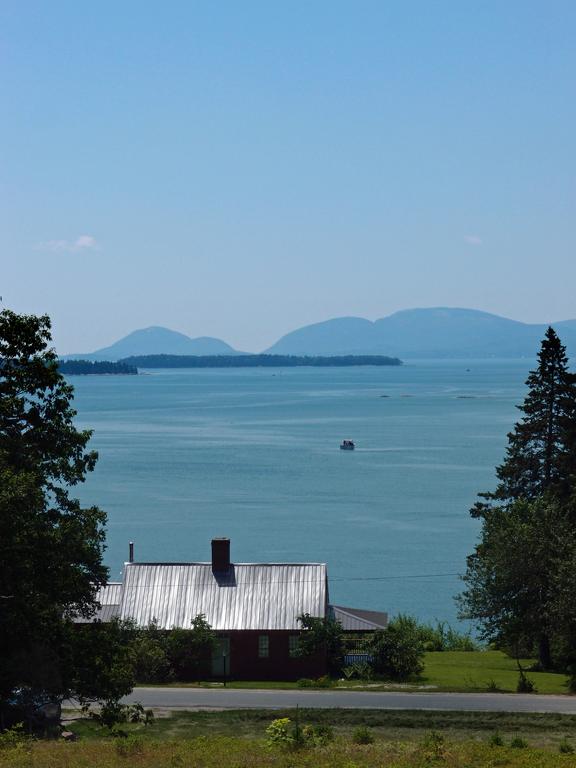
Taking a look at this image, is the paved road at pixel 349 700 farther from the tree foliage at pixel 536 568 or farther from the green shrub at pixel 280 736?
the green shrub at pixel 280 736

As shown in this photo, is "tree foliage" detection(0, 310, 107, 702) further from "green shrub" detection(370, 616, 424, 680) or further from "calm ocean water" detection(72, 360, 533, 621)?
"calm ocean water" detection(72, 360, 533, 621)

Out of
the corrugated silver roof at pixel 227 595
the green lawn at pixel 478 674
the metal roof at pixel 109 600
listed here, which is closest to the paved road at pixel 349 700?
the green lawn at pixel 478 674

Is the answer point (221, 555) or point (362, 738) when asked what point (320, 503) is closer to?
point (221, 555)

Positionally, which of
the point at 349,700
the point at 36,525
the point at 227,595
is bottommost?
the point at 349,700

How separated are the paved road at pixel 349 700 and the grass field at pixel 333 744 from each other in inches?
78.0

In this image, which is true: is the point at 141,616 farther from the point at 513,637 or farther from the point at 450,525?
the point at 450,525

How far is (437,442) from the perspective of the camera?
6875 inches

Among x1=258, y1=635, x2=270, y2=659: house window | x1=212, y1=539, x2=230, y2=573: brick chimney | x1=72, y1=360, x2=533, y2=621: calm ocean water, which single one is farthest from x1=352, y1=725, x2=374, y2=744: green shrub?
x1=72, y1=360, x2=533, y2=621: calm ocean water

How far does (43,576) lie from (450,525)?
7743cm

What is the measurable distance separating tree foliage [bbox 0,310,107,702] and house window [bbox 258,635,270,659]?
16989 millimetres

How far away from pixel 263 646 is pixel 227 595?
2.59 m

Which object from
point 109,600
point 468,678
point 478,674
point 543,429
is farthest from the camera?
point 543,429

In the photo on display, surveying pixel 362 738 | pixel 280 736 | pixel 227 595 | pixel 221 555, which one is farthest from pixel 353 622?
pixel 280 736

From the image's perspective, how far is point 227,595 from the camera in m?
46.0
